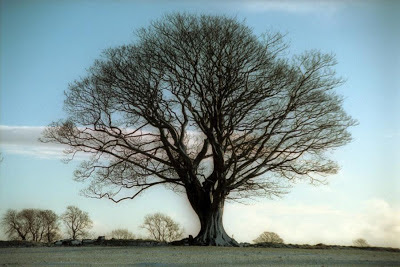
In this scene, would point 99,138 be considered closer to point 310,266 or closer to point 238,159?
point 238,159

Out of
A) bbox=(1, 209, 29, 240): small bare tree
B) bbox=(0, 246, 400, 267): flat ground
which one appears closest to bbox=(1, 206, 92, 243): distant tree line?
bbox=(1, 209, 29, 240): small bare tree

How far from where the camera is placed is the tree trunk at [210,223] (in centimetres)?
2370

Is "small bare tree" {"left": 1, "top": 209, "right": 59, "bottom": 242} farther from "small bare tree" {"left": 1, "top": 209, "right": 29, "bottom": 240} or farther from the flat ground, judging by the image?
the flat ground

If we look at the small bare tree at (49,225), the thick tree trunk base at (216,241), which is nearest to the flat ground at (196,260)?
the thick tree trunk base at (216,241)

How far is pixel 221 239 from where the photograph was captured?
2378 centimetres

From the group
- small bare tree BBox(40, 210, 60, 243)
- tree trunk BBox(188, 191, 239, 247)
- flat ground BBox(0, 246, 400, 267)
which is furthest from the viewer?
small bare tree BBox(40, 210, 60, 243)

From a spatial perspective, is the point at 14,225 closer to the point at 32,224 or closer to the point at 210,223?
the point at 32,224

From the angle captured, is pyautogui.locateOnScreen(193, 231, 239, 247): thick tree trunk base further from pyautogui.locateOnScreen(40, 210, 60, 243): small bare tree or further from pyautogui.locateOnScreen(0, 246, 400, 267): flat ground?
pyautogui.locateOnScreen(40, 210, 60, 243): small bare tree

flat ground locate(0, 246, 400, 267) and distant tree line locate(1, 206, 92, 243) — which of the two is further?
distant tree line locate(1, 206, 92, 243)

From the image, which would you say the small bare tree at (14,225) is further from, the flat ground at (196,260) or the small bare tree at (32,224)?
the flat ground at (196,260)

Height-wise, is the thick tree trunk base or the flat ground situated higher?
the thick tree trunk base

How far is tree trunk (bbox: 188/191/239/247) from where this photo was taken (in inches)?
933

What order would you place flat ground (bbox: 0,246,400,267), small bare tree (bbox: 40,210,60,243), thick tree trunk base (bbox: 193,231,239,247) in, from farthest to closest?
1. small bare tree (bbox: 40,210,60,243)
2. thick tree trunk base (bbox: 193,231,239,247)
3. flat ground (bbox: 0,246,400,267)

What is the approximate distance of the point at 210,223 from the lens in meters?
24.1
